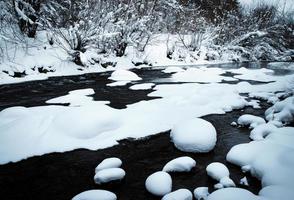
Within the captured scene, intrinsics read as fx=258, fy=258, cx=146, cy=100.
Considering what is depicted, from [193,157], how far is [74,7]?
10.4 m

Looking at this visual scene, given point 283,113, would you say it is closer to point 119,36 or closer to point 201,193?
point 201,193

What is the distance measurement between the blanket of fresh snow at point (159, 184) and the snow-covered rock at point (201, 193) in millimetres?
300

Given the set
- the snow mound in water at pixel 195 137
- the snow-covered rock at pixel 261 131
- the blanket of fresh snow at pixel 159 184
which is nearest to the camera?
the blanket of fresh snow at pixel 159 184

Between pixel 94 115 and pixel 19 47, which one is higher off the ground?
pixel 19 47

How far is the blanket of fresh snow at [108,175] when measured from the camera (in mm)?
3156

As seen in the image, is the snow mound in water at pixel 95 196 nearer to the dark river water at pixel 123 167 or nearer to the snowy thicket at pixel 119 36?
the dark river water at pixel 123 167

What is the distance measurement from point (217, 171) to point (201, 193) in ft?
1.67

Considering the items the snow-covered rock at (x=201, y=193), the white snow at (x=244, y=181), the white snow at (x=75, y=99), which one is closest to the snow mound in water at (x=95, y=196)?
the snow-covered rock at (x=201, y=193)

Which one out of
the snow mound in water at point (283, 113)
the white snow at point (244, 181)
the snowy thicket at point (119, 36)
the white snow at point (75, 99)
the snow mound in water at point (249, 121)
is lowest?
the white snow at point (244, 181)

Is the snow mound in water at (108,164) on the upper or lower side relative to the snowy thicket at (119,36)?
lower

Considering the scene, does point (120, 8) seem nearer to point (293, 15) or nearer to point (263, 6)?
point (263, 6)

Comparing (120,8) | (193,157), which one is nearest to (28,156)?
(193,157)

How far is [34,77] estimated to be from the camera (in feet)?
31.9

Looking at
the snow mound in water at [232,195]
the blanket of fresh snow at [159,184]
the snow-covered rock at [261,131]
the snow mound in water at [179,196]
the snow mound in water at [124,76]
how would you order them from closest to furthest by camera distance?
1. the snow mound in water at [232,195]
2. the snow mound in water at [179,196]
3. the blanket of fresh snow at [159,184]
4. the snow-covered rock at [261,131]
5. the snow mound in water at [124,76]
